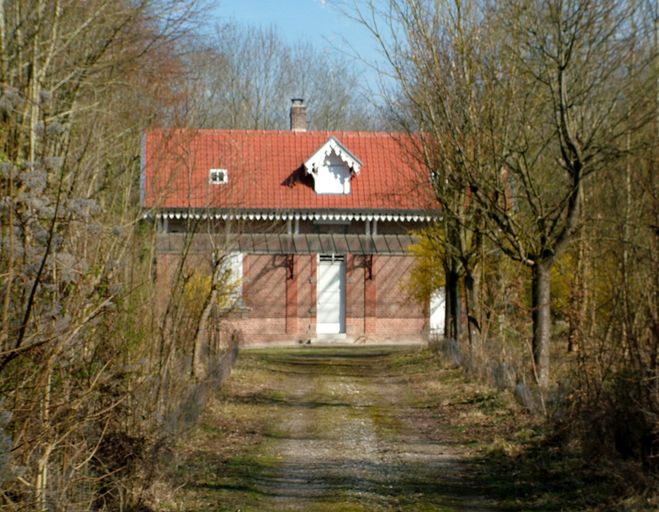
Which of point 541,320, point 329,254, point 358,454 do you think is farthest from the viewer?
point 329,254

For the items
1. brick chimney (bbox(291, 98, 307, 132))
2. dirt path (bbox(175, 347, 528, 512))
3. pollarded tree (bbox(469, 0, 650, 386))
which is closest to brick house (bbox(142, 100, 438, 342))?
brick chimney (bbox(291, 98, 307, 132))

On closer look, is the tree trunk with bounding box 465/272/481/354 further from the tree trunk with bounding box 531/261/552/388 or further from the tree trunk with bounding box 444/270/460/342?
the tree trunk with bounding box 531/261/552/388

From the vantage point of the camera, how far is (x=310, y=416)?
16.7 meters

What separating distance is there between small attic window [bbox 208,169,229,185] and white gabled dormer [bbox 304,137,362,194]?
52.0 ft

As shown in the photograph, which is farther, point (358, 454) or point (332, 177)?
point (332, 177)

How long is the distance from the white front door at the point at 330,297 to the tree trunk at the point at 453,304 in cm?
1064

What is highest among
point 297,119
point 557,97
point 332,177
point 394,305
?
point 297,119

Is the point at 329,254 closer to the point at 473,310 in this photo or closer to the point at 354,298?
the point at 354,298

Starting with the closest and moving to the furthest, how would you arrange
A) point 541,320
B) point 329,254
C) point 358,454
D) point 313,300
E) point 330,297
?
point 358,454 → point 541,320 → point 329,254 → point 313,300 → point 330,297

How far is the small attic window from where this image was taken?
18708 millimetres

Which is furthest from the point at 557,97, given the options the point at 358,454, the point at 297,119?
the point at 297,119

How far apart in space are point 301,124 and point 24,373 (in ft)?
122

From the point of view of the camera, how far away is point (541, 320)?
52.4 ft

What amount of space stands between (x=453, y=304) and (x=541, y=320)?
33.4ft
